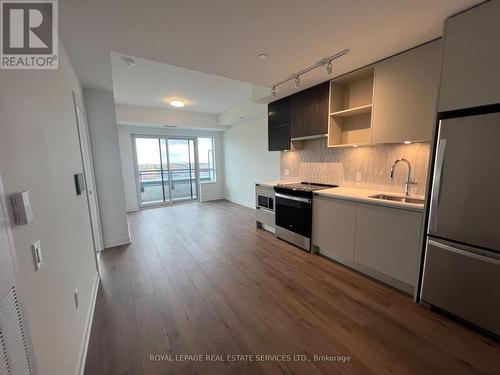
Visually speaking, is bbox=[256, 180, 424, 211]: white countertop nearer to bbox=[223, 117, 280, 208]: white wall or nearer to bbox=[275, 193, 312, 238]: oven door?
bbox=[275, 193, 312, 238]: oven door

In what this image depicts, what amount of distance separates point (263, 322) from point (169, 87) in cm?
400

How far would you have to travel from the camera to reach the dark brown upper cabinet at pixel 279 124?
3.62 m

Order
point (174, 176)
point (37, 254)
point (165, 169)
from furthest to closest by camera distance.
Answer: point (174, 176)
point (165, 169)
point (37, 254)

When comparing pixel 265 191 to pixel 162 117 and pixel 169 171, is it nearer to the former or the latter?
pixel 162 117

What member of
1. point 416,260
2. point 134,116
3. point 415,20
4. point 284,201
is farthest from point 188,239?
point 415,20

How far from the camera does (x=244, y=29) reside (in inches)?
68.2

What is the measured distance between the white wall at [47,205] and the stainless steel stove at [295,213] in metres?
2.61

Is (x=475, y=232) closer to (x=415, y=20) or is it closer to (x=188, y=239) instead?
(x=415, y=20)

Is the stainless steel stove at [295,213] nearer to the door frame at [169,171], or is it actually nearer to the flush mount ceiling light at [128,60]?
the flush mount ceiling light at [128,60]

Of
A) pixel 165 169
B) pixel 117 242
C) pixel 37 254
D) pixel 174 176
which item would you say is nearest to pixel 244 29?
pixel 37 254

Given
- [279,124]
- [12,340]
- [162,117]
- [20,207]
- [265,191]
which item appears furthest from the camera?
[162,117]

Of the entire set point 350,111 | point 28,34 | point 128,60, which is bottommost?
point 350,111

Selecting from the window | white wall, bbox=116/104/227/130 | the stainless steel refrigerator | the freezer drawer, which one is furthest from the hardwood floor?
the window

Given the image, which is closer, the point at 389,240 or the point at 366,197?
the point at 389,240
